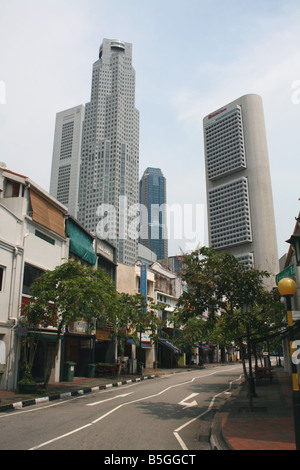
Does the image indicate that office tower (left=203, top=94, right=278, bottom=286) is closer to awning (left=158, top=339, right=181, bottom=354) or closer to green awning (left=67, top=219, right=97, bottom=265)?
awning (left=158, top=339, right=181, bottom=354)

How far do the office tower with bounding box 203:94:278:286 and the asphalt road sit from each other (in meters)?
152

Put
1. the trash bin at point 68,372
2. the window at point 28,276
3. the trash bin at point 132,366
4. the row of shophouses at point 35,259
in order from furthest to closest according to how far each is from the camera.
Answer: the trash bin at point 132,366, the trash bin at point 68,372, the window at point 28,276, the row of shophouses at point 35,259

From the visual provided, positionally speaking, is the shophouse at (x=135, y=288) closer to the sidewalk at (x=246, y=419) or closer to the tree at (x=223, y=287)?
the sidewalk at (x=246, y=419)

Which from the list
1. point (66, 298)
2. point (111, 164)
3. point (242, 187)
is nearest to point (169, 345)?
point (66, 298)

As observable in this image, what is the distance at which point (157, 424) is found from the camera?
11008 millimetres

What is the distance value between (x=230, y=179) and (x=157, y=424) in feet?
605

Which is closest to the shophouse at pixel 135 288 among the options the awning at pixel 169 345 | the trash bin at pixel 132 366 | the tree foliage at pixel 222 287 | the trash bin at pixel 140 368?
the awning at pixel 169 345

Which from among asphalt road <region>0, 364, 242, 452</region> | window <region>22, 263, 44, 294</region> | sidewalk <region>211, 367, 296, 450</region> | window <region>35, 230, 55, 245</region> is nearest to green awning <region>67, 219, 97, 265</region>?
window <region>35, 230, 55, 245</region>

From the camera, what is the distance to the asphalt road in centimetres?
851

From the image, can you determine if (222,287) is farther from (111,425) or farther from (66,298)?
(66,298)

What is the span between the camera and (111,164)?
176125 millimetres

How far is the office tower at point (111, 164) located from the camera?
554ft

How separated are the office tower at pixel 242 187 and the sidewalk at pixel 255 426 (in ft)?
497

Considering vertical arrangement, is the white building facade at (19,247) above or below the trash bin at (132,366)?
above
